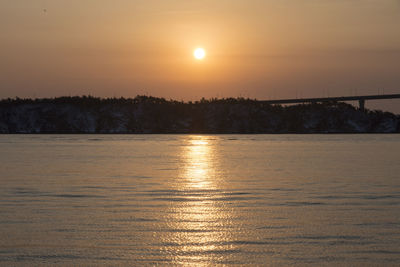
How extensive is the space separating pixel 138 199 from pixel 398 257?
410 inches

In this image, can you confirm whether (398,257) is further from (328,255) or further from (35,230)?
(35,230)

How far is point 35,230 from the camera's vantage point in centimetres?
1456

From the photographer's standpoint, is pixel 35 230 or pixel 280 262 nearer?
pixel 280 262

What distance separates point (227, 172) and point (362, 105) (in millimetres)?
166474

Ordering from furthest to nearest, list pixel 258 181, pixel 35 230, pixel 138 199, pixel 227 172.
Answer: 1. pixel 227 172
2. pixel 258 181
3. pixel 138 199
4. pixel 35 230

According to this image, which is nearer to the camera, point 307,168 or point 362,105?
point 307,168

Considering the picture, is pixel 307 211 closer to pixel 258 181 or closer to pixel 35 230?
pixel 35 230

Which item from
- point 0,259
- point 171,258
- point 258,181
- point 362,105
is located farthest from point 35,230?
point 362,105

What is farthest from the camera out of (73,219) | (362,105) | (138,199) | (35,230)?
(362,105)

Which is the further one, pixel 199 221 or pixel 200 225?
pixel 199 221

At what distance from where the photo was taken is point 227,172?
3350 cm

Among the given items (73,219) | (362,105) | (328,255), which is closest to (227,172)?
(73,219)

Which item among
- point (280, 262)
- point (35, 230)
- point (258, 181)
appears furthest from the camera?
point (258, 181)

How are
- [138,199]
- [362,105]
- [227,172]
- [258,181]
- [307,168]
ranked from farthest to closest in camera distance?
1. [362,105]
2. [307,168]
3. [227,172]
4. [258,181]
5. [138,199]
